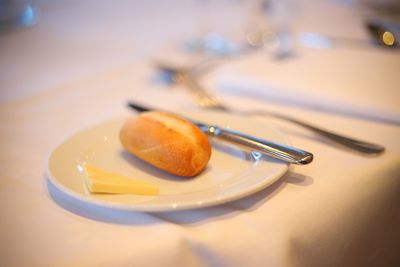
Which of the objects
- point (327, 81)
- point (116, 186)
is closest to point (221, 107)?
point (327, 81)

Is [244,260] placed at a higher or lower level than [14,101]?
higher

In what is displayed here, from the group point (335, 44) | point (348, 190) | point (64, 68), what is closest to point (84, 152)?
point (348, 190)

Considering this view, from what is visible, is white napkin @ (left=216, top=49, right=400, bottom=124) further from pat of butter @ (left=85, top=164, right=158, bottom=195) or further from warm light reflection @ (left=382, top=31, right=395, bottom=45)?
pat of butter @ (left=85, top=164, right=158, bottom=195)

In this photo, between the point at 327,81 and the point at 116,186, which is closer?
the point at 116,186

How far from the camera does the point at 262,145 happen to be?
0.46 metres

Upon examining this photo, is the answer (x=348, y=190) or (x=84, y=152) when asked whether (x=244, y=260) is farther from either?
(x=84, y=152)

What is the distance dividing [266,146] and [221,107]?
0.87 feet

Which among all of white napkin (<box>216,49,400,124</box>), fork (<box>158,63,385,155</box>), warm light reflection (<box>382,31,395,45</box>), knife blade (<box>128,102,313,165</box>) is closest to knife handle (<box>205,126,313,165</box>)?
knife blade (<box>128,102,313,165</box>)

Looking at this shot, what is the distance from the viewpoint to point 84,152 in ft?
1.66

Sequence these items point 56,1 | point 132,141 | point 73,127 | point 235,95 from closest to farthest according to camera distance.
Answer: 1. point 132,141
2. point 73,127
3. point 235,95
4. point 56,1

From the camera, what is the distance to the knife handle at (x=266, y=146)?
16.8 inches

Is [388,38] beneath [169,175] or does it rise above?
above

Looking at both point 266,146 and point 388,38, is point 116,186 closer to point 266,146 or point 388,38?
point 266,146

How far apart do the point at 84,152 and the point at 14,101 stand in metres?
0.39
